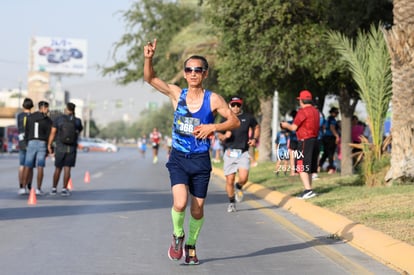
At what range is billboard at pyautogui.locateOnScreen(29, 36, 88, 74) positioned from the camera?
137375 mm

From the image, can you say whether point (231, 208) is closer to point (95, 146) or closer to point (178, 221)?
point (178, 221)

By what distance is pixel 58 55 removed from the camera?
138 metres

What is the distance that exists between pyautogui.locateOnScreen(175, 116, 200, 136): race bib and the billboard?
425 feet

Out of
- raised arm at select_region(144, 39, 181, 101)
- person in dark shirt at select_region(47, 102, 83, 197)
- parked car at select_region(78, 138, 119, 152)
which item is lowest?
parked car at select_region(78, 138, 119, 152)

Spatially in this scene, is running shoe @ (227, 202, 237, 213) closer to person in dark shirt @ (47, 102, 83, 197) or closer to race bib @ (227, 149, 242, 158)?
race bib @ (227, 149, 242, 158)

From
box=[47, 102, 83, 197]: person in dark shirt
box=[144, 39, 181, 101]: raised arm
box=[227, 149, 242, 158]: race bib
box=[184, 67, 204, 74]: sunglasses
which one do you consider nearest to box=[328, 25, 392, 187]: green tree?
box=[227, 149, 242, 158]: race bib

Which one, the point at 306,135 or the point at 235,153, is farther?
the point at 306,135

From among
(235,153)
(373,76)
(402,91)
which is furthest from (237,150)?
(373,76)

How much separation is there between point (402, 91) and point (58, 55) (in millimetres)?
122961

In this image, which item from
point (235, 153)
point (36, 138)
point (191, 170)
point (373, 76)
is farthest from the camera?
point (373, 76)

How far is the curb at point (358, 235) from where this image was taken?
30.6 feet

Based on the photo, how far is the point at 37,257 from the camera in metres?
9.29


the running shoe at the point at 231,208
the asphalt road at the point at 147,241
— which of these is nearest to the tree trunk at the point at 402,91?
the asphalt road at the point at 147,241

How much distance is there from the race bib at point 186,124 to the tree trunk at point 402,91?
982 cm
